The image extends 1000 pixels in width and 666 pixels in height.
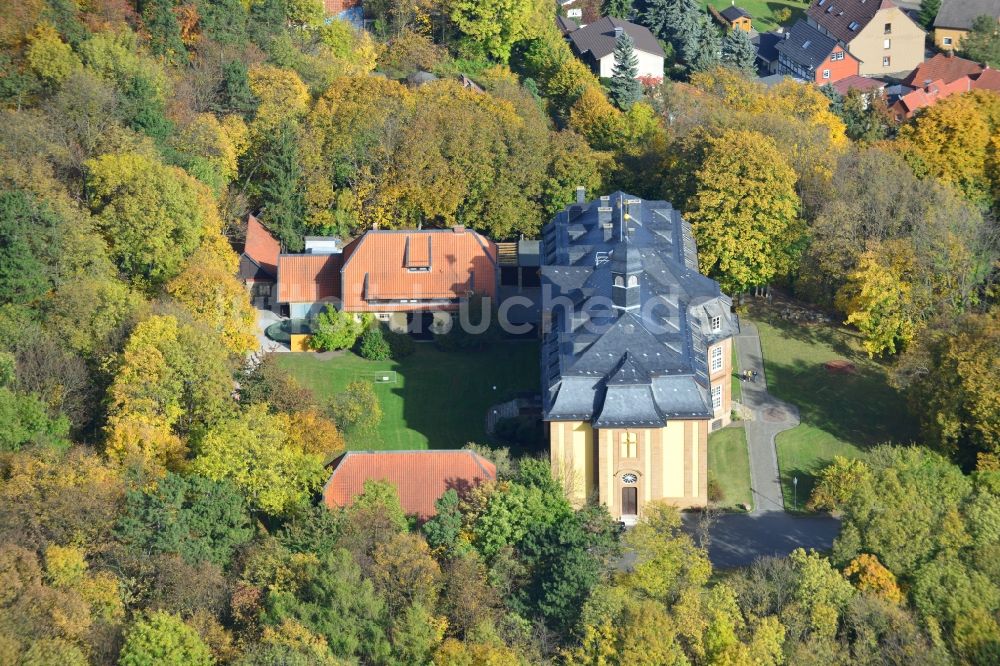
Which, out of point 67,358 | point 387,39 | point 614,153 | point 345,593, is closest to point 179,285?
point 67,358

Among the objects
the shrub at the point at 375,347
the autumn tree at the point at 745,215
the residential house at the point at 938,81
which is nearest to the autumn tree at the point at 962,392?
the autumn tree at the point at 745,215

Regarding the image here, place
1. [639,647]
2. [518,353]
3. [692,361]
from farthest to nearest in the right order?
[518,353], [692,361], [639,647]

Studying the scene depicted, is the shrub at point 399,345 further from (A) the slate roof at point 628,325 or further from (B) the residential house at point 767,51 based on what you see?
(B) the residential house at point 767,51

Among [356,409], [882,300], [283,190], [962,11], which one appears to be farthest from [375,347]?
[962,11]

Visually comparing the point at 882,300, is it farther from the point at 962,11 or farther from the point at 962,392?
the point at 962,11

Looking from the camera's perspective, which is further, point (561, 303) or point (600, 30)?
point (600, 30)

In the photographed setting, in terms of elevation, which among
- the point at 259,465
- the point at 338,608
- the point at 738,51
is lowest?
the point at 738,51

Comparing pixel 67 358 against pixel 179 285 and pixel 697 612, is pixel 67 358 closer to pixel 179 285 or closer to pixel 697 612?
pixel 179 285
